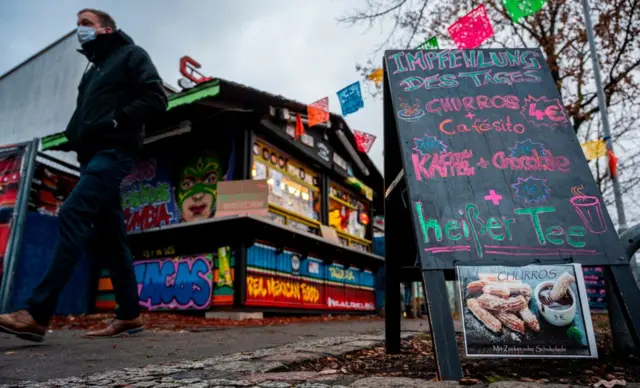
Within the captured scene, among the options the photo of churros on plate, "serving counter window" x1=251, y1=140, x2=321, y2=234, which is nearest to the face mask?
the photo of churros on plate

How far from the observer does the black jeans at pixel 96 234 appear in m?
2.83

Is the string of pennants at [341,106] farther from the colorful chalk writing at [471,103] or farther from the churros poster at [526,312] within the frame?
the churros poster at [526,312]

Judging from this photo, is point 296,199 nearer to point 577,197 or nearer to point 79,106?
point 79,106

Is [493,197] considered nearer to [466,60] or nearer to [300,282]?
[466,60]

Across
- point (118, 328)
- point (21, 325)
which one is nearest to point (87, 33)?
point (21, 325)

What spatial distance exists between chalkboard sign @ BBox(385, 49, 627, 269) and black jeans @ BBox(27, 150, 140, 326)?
6.85 feet

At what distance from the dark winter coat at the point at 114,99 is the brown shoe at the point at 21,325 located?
3.84 ft

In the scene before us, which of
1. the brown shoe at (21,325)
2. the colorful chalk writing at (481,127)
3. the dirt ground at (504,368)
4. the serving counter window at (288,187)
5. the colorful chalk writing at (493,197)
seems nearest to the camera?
the dirt ground at (504,368)

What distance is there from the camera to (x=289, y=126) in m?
9.95

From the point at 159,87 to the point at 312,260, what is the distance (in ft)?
22.4

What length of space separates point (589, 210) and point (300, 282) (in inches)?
295

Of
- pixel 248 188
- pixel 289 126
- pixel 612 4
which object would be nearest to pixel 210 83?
pixel 248 188

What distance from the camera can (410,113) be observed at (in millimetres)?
2596

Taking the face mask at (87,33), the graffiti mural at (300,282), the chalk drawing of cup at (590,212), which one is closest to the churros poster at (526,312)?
the chalk drawing of cup at (590,212)
